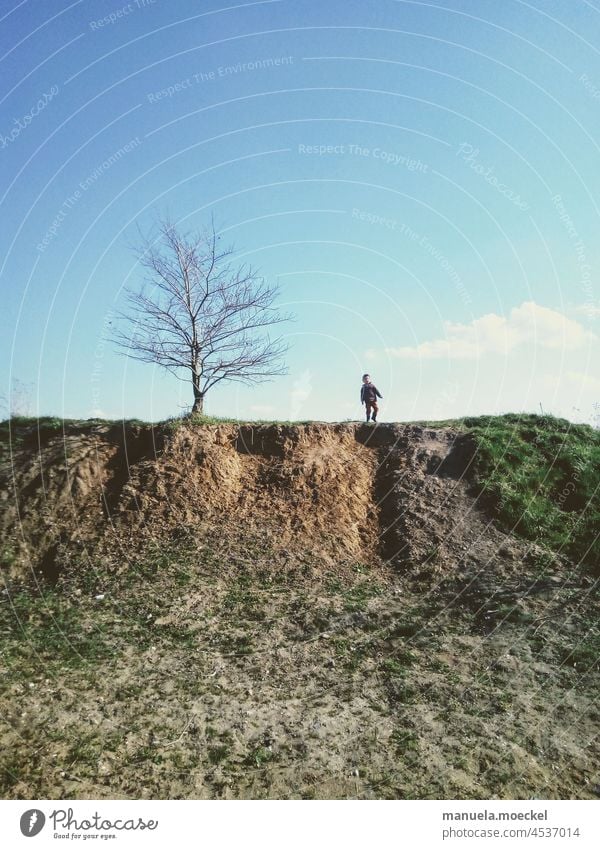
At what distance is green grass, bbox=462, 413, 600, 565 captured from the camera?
14.1 meters

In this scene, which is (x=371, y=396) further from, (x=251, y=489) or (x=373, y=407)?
(x=251, y=489)

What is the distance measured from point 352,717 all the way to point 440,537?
676 centimetres

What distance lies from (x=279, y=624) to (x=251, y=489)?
5.25 m

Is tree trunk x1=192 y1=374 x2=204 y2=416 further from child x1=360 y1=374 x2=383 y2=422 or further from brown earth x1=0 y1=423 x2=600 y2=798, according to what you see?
child x1=360 y1=374 x2=383 y2=422

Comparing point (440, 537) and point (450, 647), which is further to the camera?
point (440, 537)

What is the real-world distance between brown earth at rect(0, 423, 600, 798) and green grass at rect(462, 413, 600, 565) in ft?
2.12

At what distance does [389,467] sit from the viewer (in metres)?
16.7

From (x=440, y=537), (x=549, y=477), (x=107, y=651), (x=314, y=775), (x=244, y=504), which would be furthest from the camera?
(x=549, y=477)

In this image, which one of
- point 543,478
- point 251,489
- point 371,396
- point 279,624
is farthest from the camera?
point 371,396

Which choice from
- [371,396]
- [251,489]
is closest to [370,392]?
[371,396]

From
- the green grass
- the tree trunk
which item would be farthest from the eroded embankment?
the tree trunk

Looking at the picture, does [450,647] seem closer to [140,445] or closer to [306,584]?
[306,584]

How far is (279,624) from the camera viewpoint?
36.3 ft

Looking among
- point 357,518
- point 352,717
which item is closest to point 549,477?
point 357,518
